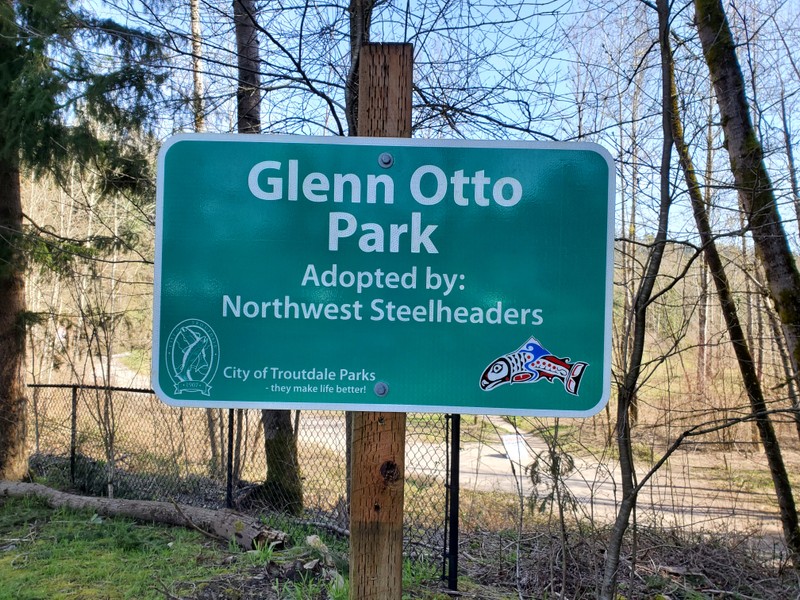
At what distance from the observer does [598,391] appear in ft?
5.41

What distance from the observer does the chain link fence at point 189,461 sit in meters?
6.06

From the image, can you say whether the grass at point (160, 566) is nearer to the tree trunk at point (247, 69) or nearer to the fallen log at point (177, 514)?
the fallen log at point (177, 514)

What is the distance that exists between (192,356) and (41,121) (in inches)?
246

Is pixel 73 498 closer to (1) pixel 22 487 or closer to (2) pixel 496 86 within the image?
(1) pixel 22 487

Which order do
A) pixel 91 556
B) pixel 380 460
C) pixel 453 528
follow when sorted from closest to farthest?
1. pixel 380 460
2. pixel 453 528
3. pixel 91 556

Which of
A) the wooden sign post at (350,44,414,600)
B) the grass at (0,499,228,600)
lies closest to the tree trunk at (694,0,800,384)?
the wooden sign post at (350,44,414,600)

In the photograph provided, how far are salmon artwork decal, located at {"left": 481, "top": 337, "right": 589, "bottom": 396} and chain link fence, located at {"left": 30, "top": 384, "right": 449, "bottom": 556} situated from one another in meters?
3.91

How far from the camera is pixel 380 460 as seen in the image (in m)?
1.76

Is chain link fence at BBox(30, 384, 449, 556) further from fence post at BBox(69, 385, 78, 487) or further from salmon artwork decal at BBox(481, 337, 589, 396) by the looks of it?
salmon artwork decal at BBox(481, 337, 589, 396)

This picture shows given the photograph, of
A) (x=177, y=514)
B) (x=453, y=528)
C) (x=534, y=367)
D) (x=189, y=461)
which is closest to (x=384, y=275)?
(x=534, y=367)

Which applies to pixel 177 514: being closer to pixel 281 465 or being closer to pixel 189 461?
pixel 281 465

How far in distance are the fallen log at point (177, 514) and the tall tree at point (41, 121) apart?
1.44 metres

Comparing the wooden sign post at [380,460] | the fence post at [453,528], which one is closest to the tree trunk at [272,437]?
the fence post at [453,528]

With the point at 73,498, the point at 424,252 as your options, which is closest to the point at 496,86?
the point at 424,252
